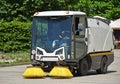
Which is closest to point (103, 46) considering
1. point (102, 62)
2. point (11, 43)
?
point (102, 62)

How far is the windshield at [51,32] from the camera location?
72.2ft

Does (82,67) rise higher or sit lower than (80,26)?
lower

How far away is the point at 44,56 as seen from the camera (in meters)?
21.8

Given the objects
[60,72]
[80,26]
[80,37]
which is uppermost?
[80,26]

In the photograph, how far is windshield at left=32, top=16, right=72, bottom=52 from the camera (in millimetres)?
22000

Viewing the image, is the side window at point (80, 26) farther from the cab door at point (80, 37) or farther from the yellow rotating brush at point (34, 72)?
the yellow rotating brush at point (34, 72)

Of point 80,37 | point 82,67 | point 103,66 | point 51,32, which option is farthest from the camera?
point 103,66

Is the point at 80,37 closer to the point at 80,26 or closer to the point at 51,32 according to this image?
the point at 80,26

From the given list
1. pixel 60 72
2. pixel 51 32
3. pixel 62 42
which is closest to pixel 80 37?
pixel 62 42

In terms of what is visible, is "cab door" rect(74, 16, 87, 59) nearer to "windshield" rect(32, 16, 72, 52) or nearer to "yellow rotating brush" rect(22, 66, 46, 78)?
"windshield" rect(32, 16, 72, 52)

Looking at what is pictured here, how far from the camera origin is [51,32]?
22234mm

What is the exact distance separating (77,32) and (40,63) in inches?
76.8

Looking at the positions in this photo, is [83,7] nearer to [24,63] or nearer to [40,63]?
[24,63]

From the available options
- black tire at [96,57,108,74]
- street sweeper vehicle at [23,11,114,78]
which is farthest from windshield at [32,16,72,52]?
black tire at [96,57,108,74]
